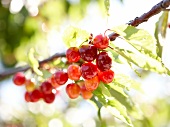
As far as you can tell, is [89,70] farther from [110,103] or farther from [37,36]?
[37,36]

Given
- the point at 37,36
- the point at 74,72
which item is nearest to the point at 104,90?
the point at 74,72

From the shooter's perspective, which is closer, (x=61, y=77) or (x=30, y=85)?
(x=61, y=77)

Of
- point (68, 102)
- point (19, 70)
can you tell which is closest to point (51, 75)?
point (19, 70)

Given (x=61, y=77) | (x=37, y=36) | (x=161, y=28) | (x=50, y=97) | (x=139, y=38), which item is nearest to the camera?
(x=139, y=38)

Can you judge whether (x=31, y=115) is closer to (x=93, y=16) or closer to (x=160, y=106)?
(x=93, y=16)

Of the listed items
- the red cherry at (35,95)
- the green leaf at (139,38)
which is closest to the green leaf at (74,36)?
the green leaf at (139,38)

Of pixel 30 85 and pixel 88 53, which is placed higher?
pixel 88 53
